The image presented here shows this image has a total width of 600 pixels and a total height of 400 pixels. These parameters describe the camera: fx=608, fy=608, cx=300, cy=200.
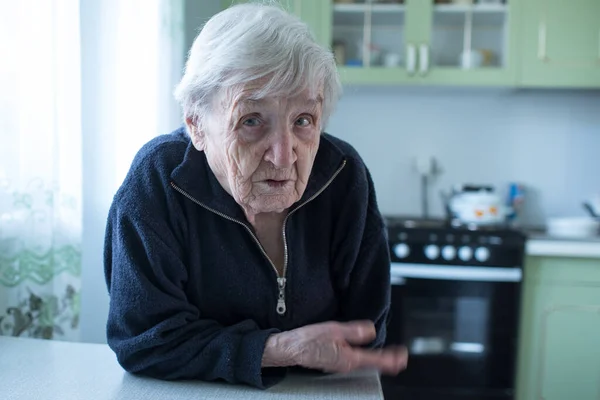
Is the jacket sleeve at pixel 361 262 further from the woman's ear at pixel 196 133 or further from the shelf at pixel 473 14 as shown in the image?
the shelf at pixel 473 14

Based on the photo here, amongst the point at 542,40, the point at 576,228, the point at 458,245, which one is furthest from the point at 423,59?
the point at 576,228

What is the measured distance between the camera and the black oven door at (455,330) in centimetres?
226

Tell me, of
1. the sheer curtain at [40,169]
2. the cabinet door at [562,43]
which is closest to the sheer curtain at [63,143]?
the sheer curtain at [40,169]

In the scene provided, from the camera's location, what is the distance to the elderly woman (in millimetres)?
882

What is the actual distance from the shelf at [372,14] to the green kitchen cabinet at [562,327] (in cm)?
115

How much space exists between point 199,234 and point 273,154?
7.6 inches

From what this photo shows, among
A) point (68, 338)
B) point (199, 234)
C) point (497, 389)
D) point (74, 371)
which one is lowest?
point (497, 389)

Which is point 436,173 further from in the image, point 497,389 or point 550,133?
point 497,389

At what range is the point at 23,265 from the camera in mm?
1372

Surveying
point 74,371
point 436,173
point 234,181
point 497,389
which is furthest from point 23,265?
point 436,173

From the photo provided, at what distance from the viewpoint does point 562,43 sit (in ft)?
8.04

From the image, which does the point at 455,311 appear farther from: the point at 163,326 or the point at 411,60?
the point at 163,326

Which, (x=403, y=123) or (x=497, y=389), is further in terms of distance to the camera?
(x=403, y=123)

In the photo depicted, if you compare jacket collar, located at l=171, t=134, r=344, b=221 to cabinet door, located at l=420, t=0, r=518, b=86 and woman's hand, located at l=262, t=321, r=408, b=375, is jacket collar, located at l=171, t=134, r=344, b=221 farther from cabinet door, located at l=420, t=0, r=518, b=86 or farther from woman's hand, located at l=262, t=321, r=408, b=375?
cabinet door, located at l=420, t=0, r=518, b=86
